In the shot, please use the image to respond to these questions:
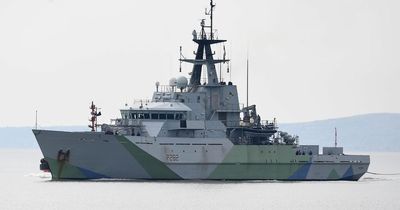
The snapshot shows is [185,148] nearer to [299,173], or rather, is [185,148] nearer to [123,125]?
[123,125]

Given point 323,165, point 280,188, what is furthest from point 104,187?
point 323,165

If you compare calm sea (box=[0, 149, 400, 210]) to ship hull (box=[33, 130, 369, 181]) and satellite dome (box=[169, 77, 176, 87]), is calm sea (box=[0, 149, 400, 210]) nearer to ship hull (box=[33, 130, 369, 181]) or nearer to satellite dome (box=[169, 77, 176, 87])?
ship hull (box=[33, 130, 369, 181])

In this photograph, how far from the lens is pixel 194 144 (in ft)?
208

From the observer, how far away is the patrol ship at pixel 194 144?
62188 millimetres

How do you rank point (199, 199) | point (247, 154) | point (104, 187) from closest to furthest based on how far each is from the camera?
1. point (199, 199)
2. point (104, 187)
3. point (247, 154)

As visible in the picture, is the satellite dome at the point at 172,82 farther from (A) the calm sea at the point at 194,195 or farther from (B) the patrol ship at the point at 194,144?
(A) the calm sea at the point at 194,195

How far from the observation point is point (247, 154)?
6538 cm

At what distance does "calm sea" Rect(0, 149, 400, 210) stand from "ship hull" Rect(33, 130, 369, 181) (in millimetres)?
671

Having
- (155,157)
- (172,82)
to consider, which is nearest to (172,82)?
(172,82)

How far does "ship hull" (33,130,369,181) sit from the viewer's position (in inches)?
2436

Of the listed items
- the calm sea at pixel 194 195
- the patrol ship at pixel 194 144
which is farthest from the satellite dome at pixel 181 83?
the calm sea at pixel 194 195

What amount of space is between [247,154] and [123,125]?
7952 millimetres

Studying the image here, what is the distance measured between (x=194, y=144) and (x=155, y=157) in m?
2.56

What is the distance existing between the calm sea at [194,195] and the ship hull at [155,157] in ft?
2.20
